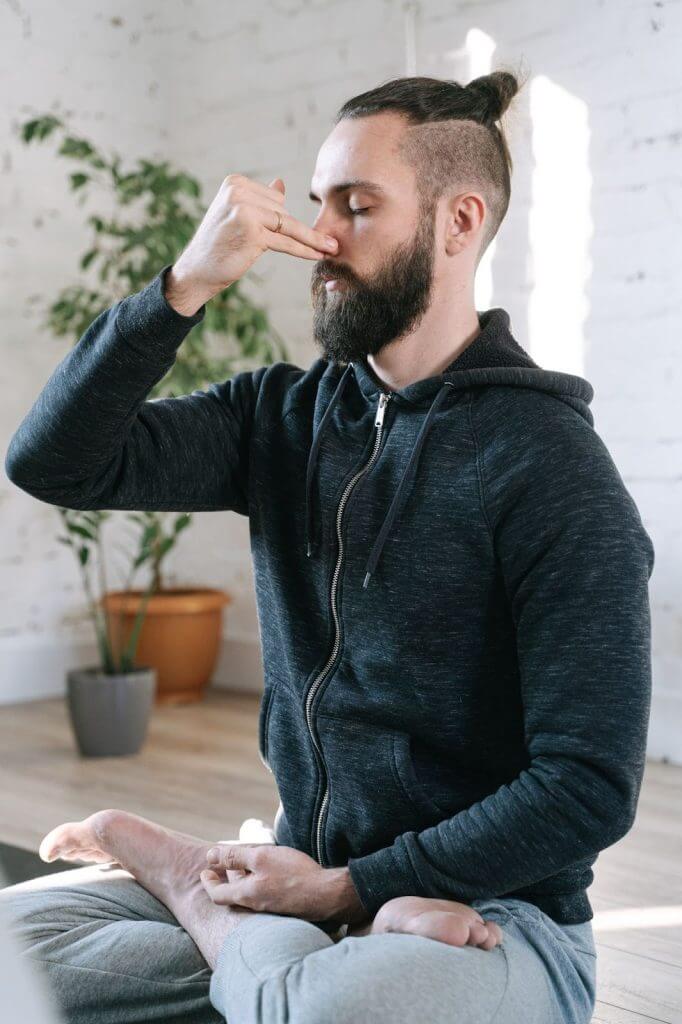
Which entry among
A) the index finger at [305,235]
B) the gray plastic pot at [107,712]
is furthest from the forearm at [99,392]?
the gray plastic pot at [107,712]

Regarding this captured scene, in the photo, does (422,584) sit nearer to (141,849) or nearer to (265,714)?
(265,714)

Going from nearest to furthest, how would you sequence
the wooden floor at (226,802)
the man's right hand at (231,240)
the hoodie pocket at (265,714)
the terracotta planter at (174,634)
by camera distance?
1. the man's right hand at (231,240)
2. the hoodie pocket at (265,714)
3. the wooden floor at (226,802)
4. the terracotta planter at (174,634)

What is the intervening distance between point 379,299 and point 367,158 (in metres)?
0.17

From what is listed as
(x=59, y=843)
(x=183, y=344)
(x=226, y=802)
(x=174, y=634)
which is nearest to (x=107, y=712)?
(x=226, y=802)

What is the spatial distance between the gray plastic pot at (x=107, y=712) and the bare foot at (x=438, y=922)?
2.09 metres

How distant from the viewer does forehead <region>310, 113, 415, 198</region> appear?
1492 millimetres

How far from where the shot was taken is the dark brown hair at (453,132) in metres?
1.52

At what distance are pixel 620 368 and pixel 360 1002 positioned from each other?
231cm

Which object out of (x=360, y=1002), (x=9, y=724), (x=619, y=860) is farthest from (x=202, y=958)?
(x=9, y=724)

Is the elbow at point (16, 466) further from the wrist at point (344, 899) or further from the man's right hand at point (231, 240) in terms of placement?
the wrist at point (344, 899)

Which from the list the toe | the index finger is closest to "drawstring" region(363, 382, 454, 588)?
the index finger

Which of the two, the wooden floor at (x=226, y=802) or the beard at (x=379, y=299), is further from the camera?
the wooden floor at (x=226, y=802)

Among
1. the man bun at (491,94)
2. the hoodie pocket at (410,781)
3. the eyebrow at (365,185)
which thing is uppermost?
the man bun at (491,94)

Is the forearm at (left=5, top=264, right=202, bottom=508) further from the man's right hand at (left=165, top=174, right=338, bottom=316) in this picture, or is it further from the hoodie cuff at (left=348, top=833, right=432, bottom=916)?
the hoodie cuff at (left=348, top=833, right=432, bottom=916)
